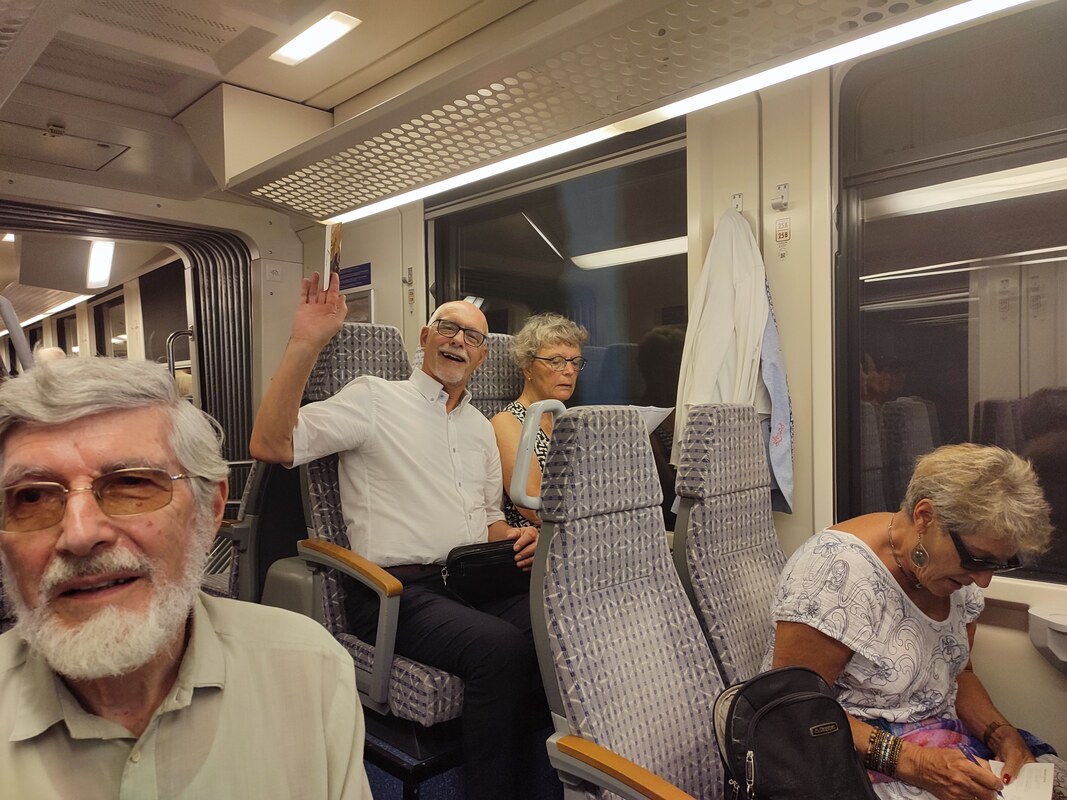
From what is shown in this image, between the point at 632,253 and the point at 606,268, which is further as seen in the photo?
the point at 606,268

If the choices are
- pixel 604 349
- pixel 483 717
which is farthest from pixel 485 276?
pixel 483 717

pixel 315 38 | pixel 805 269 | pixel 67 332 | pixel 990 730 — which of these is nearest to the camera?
pixel 990 730

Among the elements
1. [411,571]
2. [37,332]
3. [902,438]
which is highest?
[37,332]

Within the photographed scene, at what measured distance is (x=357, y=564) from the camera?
2.16 metres

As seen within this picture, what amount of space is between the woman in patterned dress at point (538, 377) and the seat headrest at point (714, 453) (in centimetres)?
78

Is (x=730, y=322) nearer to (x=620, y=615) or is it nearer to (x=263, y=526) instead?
(x=620, y=615)

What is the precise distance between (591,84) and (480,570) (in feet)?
5.03

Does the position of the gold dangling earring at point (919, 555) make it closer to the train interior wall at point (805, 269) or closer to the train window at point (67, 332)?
the train interior wall at point (805, 269)

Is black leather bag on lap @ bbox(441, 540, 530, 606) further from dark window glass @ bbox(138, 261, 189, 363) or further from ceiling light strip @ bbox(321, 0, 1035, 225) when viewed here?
dark window glass @ bbox(138, 261, 189, 363)

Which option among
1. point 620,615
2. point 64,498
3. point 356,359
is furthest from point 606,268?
point 64,498

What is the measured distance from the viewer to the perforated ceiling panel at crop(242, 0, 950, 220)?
175cm

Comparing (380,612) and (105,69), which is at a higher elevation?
(105,69)

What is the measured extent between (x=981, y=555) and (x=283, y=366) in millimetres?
1836

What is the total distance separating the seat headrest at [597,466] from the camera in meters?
1.62
